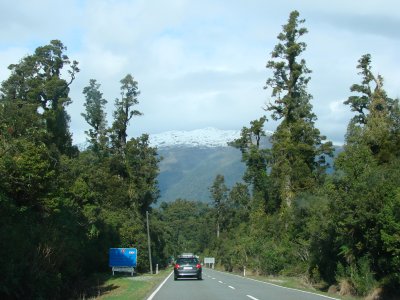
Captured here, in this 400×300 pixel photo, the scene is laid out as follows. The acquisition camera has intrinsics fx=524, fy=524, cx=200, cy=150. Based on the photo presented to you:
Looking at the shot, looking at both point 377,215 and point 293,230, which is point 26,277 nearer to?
point 377,215

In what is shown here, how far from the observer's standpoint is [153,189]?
218ft

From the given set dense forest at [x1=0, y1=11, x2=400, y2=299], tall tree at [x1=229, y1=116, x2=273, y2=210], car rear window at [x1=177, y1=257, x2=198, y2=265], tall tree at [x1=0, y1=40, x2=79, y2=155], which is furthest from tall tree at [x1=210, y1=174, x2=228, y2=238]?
car rear window at [x1=177, y1=257, x2=198, y2=265]

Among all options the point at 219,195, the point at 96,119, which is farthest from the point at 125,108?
the point at 219,195

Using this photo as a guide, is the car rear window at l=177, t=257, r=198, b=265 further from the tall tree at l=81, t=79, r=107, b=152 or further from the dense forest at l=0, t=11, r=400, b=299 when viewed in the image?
the tall tree at l=81, t=79, r=107, b=152

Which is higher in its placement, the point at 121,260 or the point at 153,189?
→ the point at 153,189

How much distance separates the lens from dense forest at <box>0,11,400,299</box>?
23.2 metres

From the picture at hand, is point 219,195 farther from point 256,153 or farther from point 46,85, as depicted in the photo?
point 46,85

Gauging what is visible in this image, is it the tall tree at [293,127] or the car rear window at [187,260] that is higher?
the tall tree at [293,127]

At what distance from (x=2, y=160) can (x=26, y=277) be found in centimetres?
501

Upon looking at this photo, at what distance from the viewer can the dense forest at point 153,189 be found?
76.2 ft

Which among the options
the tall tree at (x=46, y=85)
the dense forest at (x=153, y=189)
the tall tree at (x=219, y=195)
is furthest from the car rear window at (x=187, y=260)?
the tall tree at (x=219, y=195)

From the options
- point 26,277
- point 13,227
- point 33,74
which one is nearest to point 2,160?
point 13,227

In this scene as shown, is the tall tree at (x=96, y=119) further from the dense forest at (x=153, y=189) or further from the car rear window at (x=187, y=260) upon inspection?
the car rear window at (x=187, y=260)

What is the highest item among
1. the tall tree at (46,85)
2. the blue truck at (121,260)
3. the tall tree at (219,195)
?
the tall tree at (46,85)
